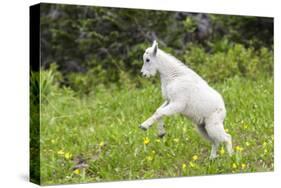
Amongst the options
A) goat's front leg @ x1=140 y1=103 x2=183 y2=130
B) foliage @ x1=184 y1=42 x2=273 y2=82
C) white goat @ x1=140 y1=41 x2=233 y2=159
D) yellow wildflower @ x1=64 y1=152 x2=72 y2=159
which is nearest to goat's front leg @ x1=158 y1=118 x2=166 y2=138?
white goat @ x1=140 y1=41 x2=233 y2=159

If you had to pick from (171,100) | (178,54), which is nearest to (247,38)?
(178,54)

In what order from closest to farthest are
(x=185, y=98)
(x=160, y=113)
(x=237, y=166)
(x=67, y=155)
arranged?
(x=67, y=155)
(x=160, y=113)
(x=185, y=98)
(x=237, y=166)

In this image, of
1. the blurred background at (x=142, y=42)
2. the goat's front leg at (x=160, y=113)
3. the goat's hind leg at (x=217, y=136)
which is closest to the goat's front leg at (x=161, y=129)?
the goat's front leg at (x=160, y=113)

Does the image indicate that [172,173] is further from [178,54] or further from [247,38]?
[247,38]

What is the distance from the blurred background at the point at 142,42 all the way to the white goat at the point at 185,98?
0.89ft

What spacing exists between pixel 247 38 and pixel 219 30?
354 mm

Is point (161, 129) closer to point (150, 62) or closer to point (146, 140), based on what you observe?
point (146, 140)

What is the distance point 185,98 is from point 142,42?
895 millimetres

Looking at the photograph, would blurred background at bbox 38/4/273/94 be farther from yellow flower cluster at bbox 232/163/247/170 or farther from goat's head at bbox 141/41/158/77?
yellow flower cluster at bbox 232/163/247/170

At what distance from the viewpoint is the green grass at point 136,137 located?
744 centimetres

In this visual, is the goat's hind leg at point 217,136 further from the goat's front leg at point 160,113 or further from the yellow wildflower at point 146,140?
the yellow wildflower at point 146,140

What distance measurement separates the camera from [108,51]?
8438mm

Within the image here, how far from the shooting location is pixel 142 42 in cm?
812

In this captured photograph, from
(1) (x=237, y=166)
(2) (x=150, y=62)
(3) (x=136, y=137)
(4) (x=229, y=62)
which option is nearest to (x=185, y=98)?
(2) (x=150, y=62)
